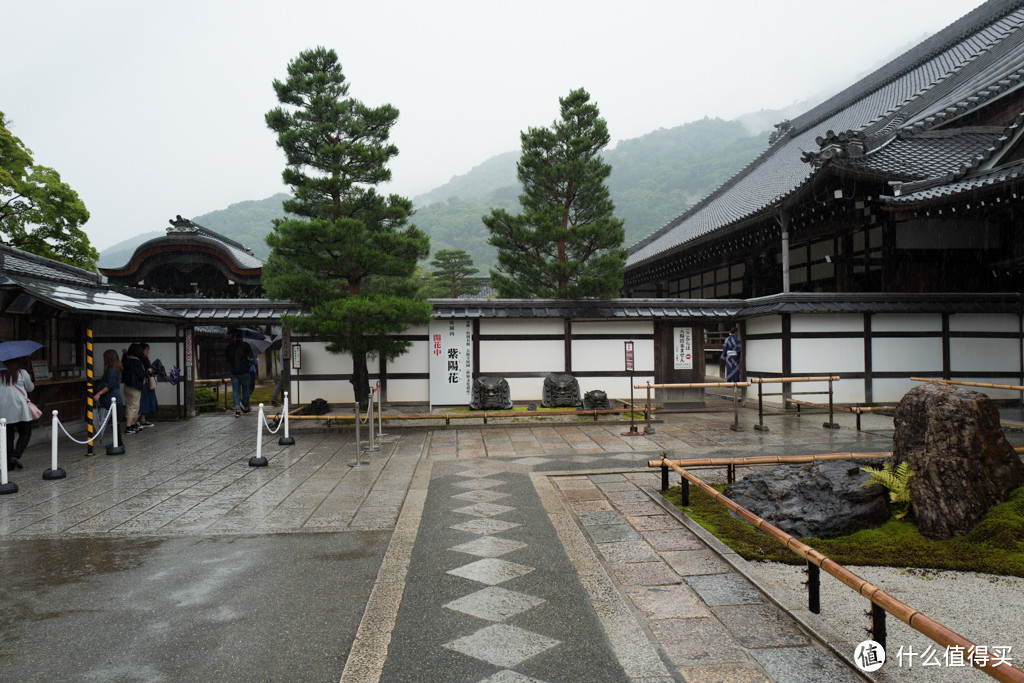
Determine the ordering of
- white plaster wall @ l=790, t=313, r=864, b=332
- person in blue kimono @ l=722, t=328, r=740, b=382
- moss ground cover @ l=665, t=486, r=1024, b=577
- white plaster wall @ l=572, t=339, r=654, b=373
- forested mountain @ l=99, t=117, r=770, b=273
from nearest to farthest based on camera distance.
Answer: moss ground cover @ l=665, t=486, r=1024, b=577, white plaster wall @ l=790, t=313, r=864, b=332, person in blue kimono @ l=722, t=328, r=740, b=382, white plaster wall @ l=572, t=339, r=654, b=373, forested mountain @ l=99, t=117, r=770, b=273

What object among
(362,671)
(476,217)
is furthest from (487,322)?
(476,217)

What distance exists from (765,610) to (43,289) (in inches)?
460

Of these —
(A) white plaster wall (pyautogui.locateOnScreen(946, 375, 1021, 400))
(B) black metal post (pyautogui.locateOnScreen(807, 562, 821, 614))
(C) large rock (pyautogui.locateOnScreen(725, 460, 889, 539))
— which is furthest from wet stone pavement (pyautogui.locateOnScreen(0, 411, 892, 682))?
(A) white plaster wall (pyautogui.locateOnScreen(946, 375, 1021, 400))

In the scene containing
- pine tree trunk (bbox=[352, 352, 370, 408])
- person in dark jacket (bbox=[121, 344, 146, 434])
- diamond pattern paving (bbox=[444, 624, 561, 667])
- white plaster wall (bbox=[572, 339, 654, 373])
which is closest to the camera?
diamond pattern paving (bbox=[444, 624, 561, 667])

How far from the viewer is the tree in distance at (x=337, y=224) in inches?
453

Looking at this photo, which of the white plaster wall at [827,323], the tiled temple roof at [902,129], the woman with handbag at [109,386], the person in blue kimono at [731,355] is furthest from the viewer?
the person in blue kimono at [731,355]

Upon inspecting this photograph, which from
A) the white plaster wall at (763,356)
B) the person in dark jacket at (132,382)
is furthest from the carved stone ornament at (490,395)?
the white plaster wall at (763,356)

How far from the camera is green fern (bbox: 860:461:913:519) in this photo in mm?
5312

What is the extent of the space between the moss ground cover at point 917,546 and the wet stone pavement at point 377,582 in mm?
534

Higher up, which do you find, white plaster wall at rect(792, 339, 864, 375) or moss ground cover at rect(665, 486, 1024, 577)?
white plaster wall at rect(792, 339, 864, 375)

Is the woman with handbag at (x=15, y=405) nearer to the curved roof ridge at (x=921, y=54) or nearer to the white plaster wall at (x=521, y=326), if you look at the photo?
the white plaster wall at (x=521, y=326)

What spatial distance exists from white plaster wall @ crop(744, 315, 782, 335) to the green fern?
379 inches

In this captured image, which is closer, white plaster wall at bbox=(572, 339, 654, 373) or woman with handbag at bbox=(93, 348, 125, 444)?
woman with handbag at bbox=(93, 348, 125, 444)

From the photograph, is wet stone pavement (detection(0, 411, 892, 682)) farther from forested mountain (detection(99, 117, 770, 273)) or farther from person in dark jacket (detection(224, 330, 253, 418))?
forested mountain (detection(99, 117, 770, 273))
